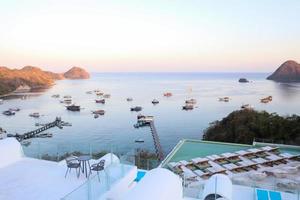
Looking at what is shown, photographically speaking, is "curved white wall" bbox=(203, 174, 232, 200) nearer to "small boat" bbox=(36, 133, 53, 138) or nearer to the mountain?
"small boat" bbox=(36, 133, 53, 138)

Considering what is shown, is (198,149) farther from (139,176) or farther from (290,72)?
(290,72)

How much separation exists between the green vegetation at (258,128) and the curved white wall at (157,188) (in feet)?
57.1

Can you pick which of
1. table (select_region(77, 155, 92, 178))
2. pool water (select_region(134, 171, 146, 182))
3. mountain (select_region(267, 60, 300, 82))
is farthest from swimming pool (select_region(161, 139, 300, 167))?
mountain (select_region(267, 60, 300, 82))

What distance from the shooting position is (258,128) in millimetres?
24562

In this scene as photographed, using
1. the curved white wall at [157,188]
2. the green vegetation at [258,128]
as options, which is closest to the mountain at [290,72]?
the green vegetation at [258,128]

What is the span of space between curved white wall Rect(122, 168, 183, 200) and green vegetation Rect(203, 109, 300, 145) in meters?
17.4

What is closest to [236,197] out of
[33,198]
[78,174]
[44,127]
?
[78,174]

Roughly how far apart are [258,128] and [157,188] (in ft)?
70.0

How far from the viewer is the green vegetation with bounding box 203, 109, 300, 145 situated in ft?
75.6

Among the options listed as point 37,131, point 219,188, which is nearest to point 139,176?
point 219,188

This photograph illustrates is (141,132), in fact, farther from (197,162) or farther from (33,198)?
(33,198)

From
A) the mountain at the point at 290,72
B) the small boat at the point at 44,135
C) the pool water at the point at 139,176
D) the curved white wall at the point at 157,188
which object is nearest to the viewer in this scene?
the curved white wall at the point at 157,188

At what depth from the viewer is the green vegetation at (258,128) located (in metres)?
23.0

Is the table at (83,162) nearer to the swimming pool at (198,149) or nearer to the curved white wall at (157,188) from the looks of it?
the curved white wall at (157,188)
